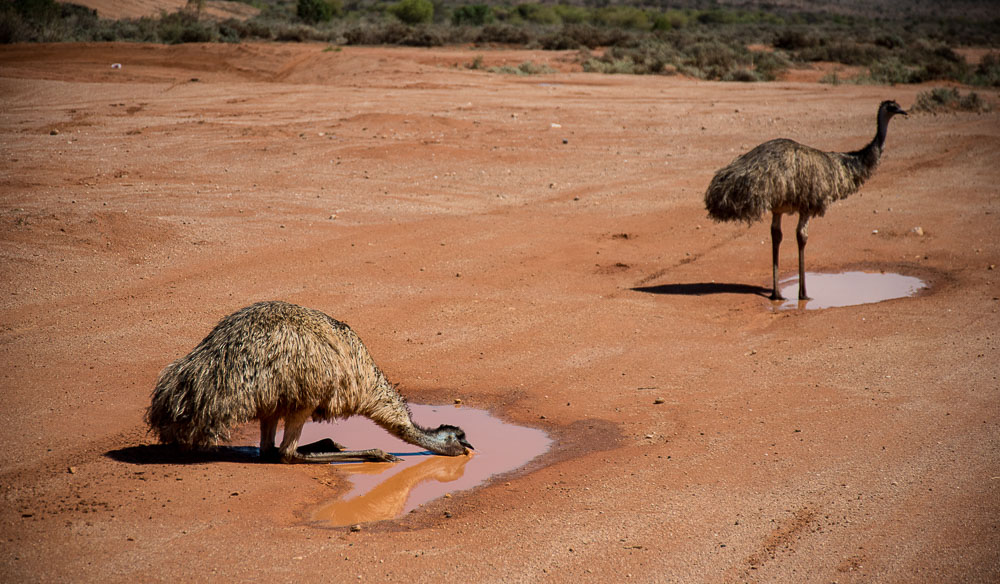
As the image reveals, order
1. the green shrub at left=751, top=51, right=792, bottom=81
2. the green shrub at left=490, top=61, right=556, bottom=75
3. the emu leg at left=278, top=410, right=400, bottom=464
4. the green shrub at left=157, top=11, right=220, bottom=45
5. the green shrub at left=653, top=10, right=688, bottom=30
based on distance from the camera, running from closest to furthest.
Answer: the emu leg at left=278, top=410, right=400, bottom=464, the green shrub at left=490, top=61, right=556, bottom=75, the green shrub at left=751, top=51, right=792, bottom=81, the green shrub at left=157, top=11, right=220, bottom=45, the green shrub at left=653, top=10, right=688, bottom=30

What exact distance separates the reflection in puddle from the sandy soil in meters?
0.34

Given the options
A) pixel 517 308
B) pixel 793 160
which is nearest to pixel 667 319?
pixel 517 308

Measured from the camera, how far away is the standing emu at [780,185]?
10938mm

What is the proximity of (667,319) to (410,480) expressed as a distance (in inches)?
190

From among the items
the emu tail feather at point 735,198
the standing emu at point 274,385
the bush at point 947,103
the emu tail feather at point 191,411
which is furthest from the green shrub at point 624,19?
the emu tail feather at point 191,411

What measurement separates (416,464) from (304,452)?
0.86 metres

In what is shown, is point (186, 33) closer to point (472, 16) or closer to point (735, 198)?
point (472, 16)

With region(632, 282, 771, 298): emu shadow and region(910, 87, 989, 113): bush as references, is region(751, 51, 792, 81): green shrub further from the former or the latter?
region(632, 282, 771, 298): emu shadow

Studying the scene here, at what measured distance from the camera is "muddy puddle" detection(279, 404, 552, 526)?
6.19 m

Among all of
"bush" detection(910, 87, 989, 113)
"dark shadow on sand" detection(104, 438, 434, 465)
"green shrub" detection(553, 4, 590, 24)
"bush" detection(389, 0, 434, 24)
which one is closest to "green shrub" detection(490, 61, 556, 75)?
"bush" detection(910, 87, 989, 113)

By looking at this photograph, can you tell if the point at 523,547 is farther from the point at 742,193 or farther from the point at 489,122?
the point at 489,122

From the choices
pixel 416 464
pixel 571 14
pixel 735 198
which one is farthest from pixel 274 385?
pixel 571 14

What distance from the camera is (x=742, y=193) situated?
36.1ft

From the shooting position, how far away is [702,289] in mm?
11898
